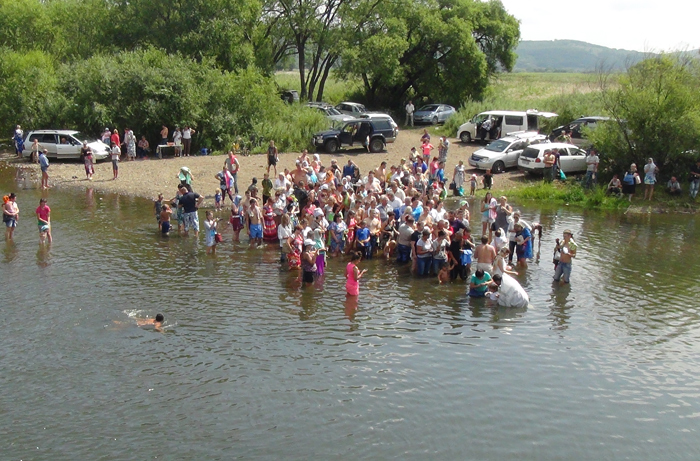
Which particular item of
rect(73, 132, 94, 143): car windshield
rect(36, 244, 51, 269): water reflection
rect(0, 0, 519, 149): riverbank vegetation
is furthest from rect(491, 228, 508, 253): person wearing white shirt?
rect(73, 132, 94, 143): car windshield

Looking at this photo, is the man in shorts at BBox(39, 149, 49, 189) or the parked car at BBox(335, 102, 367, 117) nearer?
the man in shorts at BBox(39, 149, 49, 189)

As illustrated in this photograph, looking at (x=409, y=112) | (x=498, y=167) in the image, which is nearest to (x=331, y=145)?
(x=498, y=167)

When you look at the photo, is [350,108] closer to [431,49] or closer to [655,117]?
[431,49]

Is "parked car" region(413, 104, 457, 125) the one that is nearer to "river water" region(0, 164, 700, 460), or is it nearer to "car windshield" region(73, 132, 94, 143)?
"car windshield" region(73, 132, 94, 143)

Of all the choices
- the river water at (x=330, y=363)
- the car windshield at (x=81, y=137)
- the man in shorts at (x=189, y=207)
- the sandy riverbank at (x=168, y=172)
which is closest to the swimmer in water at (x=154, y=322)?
the river water at (x=330, y=363)

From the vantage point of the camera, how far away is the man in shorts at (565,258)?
51.8 feet

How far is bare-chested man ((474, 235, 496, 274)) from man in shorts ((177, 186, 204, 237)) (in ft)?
27.5

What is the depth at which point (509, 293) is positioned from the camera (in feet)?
48.3

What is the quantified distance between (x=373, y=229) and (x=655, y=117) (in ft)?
47.5

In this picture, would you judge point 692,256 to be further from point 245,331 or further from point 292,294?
point 245,331

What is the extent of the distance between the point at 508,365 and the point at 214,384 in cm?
504

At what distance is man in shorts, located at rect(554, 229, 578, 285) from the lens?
1579 cm

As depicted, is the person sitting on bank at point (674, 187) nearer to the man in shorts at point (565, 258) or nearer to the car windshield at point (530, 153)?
Answer: the car windshield at point (530, 153)

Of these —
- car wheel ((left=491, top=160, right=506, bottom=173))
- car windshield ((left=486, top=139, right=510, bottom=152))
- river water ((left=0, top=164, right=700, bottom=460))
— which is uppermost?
car windshield ((left=486, top=139, right=510, bottom=152))
